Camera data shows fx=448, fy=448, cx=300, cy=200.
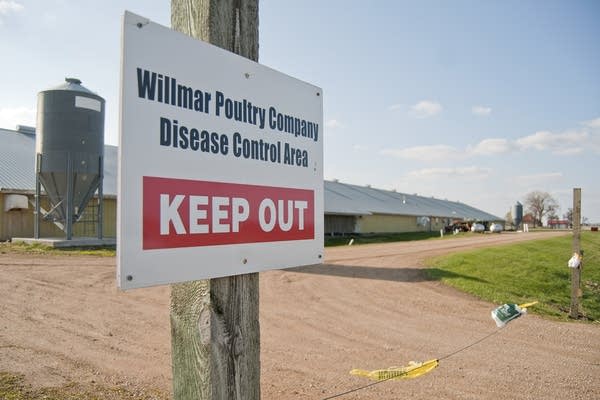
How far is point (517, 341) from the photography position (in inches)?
309

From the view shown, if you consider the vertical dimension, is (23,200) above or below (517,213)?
above

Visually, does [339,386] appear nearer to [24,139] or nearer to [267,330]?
[267,330]

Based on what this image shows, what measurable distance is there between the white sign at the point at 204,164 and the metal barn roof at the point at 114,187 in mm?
25661

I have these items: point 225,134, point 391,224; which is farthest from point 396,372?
point 391,224

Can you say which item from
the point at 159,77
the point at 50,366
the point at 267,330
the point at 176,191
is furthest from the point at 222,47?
the point at 267,330

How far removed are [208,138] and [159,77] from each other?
307 mm

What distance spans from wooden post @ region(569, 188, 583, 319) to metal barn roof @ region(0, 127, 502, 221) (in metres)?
23.2

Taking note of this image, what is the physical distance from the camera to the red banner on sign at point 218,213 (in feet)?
5.57

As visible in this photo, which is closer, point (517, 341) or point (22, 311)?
point (517, 341)

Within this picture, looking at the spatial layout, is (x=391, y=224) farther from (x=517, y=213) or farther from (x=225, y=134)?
(x=225, y=134)

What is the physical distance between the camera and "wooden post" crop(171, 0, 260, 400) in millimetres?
1841

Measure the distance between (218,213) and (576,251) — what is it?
38.1ft

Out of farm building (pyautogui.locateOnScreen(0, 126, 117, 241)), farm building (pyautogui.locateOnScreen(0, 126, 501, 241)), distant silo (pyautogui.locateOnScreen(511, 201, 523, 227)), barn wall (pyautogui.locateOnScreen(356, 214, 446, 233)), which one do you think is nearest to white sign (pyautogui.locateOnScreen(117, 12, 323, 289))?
farm building (pyautogui.locateOnScreen(0, 126, 501, 241))

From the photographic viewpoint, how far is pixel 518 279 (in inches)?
581
